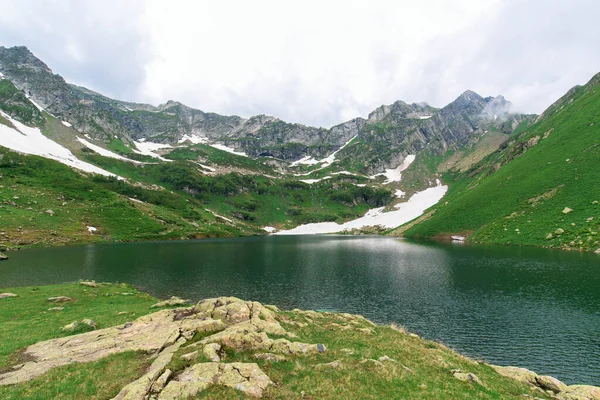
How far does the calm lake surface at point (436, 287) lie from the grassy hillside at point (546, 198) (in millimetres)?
18499

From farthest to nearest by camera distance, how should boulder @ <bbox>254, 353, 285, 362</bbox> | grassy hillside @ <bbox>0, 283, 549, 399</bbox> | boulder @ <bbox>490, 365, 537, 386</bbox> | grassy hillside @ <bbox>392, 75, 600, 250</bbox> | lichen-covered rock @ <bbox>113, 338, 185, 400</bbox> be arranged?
grassy hillside @ <bbox>392, 75, 600, 250</bbox>
boulder @ <bbox>490, 365, 537, 386</bbox>
boulder @ <bbox>254, 353, 285, 362</bbox>
grassy hillside @ <bbox>0, 283, 549, 399</bbox>
lichen-covered rock @ <bbox>113, 338, 185, 400</bbox>

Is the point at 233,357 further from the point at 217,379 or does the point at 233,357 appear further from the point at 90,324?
the point at 90,324

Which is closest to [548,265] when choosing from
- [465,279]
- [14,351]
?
[465,279]

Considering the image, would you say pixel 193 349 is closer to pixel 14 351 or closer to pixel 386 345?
pixel 14 351

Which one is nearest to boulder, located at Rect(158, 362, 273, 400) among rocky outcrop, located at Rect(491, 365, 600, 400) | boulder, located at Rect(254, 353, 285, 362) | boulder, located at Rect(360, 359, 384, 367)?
boulder, located at Rect(254, 353, 285, 362)

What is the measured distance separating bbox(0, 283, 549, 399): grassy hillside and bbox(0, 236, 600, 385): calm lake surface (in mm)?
10204

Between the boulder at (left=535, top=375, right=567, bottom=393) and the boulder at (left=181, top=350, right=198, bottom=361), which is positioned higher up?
the boulder at (left=181, top=350, right=198, bottom=361)

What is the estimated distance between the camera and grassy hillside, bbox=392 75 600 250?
9556cm

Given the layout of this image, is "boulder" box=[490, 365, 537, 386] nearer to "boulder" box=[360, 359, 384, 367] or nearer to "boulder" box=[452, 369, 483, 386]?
"boulder" box=[452, 369, 483, 386]

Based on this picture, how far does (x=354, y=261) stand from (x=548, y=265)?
48.8 meters

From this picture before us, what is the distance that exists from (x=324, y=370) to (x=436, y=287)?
4704 cm

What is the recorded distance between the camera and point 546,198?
114312 millimetres

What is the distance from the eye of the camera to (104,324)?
28938mm

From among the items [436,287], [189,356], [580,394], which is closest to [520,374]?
[580,394]
